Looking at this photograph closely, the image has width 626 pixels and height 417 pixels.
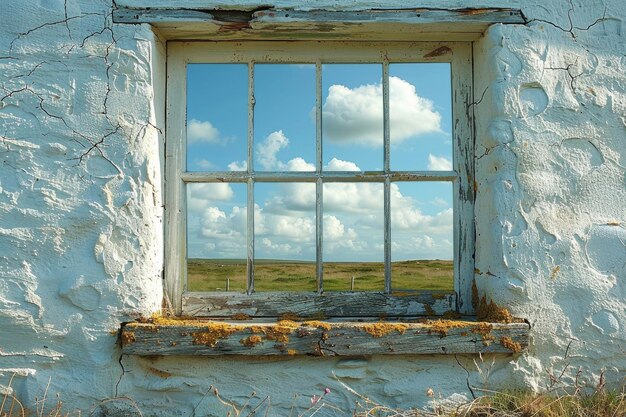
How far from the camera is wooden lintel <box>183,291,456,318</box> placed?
2576mm

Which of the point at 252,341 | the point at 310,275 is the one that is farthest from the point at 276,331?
the point at 310,275

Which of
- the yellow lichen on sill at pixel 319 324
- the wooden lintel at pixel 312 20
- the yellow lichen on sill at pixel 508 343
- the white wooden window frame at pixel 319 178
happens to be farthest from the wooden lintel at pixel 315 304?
the wooden lintel at pixel 312 20

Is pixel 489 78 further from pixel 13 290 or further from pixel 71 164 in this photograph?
pixel 13 290

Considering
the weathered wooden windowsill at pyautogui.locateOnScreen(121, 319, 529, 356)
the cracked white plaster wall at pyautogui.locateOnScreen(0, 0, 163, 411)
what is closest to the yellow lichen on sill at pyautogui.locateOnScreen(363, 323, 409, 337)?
the weathered wooden windowsill at pyautogui.locateOnScreen(121, 319, 529, 356)

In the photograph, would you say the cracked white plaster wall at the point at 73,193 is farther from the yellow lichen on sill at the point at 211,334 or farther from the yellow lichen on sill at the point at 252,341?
the yellow lichen on sill at the point at 252,341

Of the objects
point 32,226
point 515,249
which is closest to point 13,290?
point 32,226

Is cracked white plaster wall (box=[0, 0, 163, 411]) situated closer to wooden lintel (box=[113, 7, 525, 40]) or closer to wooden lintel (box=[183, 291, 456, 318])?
wooden lintel (box=[113, 7, 525, 40])

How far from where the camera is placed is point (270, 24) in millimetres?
2455

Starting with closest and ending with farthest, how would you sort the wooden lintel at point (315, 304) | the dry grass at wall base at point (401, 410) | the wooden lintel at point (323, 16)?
the dry grass at wall base at point (401, 410), the wooden lintel at point (323, 16), the wooden lintel at point (315, 304)

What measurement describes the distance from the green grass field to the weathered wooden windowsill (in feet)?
1.04

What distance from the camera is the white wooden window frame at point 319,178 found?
2.58 metres

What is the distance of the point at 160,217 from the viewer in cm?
248

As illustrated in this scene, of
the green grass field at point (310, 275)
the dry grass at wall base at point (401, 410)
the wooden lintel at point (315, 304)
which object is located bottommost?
the dry grass at wall base at point (401, 410)

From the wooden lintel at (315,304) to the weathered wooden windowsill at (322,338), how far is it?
0.77 feet
